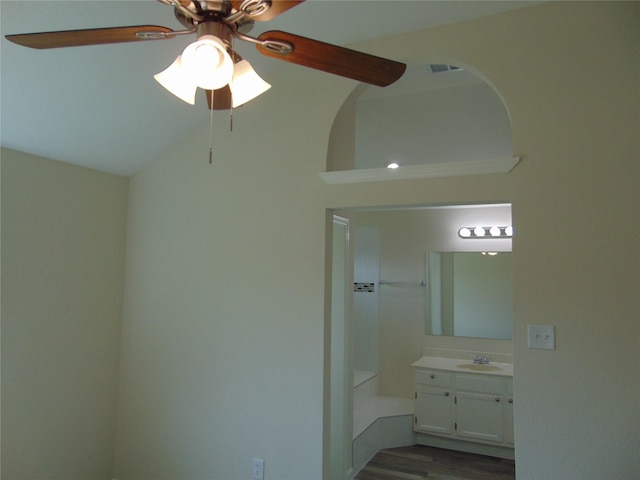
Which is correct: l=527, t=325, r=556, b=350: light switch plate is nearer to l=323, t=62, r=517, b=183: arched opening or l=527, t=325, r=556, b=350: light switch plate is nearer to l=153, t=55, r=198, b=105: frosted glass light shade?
l=153, t=55, r=198, b=105: frosted glass light shade

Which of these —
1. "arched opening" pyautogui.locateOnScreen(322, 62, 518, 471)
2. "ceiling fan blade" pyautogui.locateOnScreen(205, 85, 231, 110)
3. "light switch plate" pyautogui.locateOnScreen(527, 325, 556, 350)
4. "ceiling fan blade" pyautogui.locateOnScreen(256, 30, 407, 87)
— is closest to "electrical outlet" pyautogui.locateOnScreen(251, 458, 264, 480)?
"arched opening" pyautogui.locateOnScreen(322, 62, 518, 471)

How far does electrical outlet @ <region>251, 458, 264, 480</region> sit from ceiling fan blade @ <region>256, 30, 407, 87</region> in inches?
90.4

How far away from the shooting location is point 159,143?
124 inches

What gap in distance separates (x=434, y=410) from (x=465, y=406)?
0.28 meters

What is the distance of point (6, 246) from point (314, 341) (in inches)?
72.3

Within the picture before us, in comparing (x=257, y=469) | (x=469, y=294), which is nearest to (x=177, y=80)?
(x=257, y=469)

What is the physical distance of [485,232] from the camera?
14.7 feet

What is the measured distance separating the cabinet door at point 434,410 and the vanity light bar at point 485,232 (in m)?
1.50

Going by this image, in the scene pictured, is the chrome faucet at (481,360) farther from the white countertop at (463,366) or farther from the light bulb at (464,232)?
the light bulb at (464,232)

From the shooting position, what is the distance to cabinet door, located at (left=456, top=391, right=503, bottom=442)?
3955 mm

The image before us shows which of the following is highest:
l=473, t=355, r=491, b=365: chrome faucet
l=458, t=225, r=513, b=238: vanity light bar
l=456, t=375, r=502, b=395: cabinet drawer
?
l=458, t=225, r=513, b=238: vanity light bar

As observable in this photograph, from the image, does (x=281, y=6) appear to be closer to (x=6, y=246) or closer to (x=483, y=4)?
(x=483, y=4)

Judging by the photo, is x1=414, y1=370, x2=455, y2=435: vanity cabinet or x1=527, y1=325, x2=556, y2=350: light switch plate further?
x1=414, y1=370, x2=455, y2=435: vanity cabinet

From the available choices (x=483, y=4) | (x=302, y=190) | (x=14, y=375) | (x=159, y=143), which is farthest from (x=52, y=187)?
(x=483, y=4)
